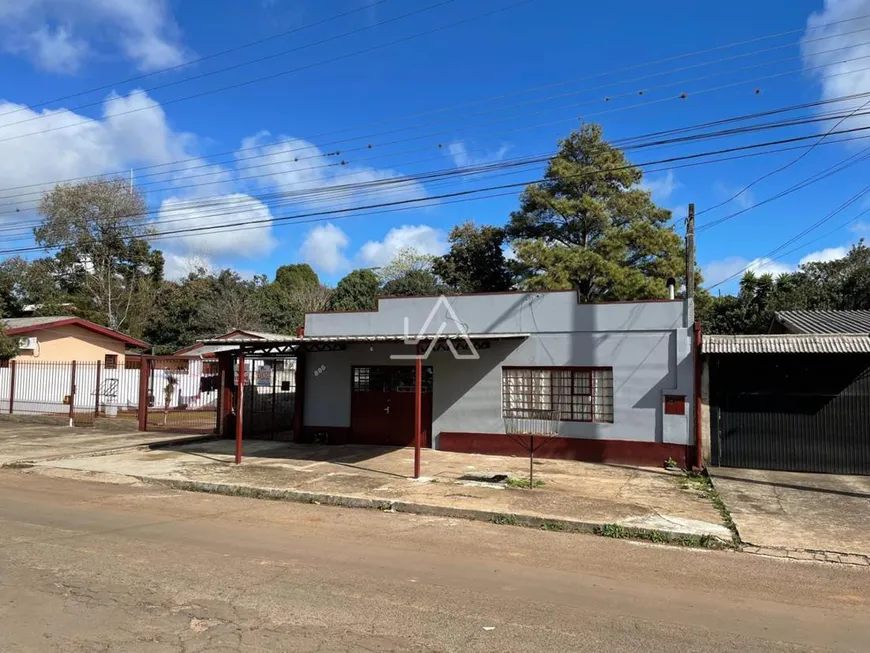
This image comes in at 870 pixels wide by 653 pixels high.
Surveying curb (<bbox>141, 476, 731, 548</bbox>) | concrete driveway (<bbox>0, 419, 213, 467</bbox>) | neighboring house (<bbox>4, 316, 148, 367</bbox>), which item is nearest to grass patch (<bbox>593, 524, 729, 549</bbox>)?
curb (<bbox>141, 476, 731, 548</bbox>)

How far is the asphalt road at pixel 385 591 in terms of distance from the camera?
4293 millimetres

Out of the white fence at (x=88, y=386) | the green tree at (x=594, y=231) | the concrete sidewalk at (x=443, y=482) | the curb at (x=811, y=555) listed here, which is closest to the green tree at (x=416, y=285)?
the green tree at (x=594, y=231)

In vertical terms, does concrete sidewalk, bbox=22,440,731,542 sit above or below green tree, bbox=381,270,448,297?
below

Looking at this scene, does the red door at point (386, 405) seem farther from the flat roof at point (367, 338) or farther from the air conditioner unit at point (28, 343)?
the air conditioner unit at point (28, 343)

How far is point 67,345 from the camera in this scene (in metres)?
27.0

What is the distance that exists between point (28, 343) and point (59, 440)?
10356 mm

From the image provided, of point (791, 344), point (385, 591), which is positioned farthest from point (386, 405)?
point (385, 591)

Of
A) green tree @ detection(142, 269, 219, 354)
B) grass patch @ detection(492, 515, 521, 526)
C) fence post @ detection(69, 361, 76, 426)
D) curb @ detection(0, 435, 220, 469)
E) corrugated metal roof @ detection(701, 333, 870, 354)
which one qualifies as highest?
green tree @ detection(142, 269, 219, 354)

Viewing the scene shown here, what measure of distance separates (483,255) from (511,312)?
2539 centimetres

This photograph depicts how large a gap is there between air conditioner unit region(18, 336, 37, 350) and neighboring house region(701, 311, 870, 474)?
25.5 meters

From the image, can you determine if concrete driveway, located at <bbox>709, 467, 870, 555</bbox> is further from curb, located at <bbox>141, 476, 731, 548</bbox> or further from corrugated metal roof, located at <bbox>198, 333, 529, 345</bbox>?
corrugated metal roof, located at <bbox>198, 333, 529, 345</bbox>

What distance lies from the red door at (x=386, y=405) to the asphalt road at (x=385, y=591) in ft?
24.0

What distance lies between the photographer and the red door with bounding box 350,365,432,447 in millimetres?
15680
